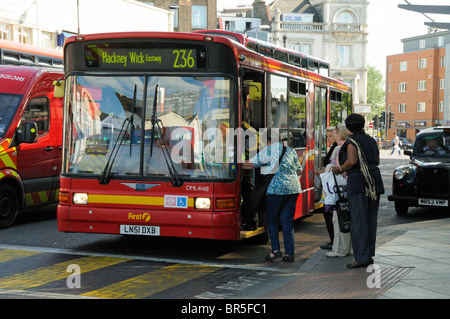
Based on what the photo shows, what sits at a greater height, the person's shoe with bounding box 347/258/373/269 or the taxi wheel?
the taxi wheel

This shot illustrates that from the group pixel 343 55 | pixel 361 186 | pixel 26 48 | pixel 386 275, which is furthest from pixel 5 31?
pixel 343 55

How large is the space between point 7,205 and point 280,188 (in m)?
5.67

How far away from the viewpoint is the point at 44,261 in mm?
8977

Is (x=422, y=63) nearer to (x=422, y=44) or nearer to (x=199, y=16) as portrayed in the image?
(x=422, y=44)

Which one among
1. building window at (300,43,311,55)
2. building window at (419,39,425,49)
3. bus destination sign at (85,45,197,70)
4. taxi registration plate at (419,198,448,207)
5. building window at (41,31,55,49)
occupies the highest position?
building window at (419,39,425,49)

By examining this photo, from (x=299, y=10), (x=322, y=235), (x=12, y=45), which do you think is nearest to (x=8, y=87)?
(x=12, y=45)

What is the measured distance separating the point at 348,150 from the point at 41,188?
696 cm

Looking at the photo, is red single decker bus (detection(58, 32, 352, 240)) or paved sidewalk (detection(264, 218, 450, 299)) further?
red single decker bus (detection(58, 32, 352, 240))

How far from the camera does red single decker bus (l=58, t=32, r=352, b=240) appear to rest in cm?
890

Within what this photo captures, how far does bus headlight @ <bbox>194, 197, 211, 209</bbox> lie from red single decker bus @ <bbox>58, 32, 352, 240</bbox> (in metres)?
0.01

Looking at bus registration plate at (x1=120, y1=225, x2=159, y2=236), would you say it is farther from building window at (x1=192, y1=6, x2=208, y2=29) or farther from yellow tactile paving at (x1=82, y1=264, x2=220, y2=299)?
building window at (x1=192, y1=6, x2=208, y2=29)

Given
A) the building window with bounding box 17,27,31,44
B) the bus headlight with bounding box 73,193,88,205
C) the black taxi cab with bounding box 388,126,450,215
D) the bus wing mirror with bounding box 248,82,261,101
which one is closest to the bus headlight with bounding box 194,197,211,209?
the bus headlight with bounding box 73,193,88,205

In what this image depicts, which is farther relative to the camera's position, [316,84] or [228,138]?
[316,84]
